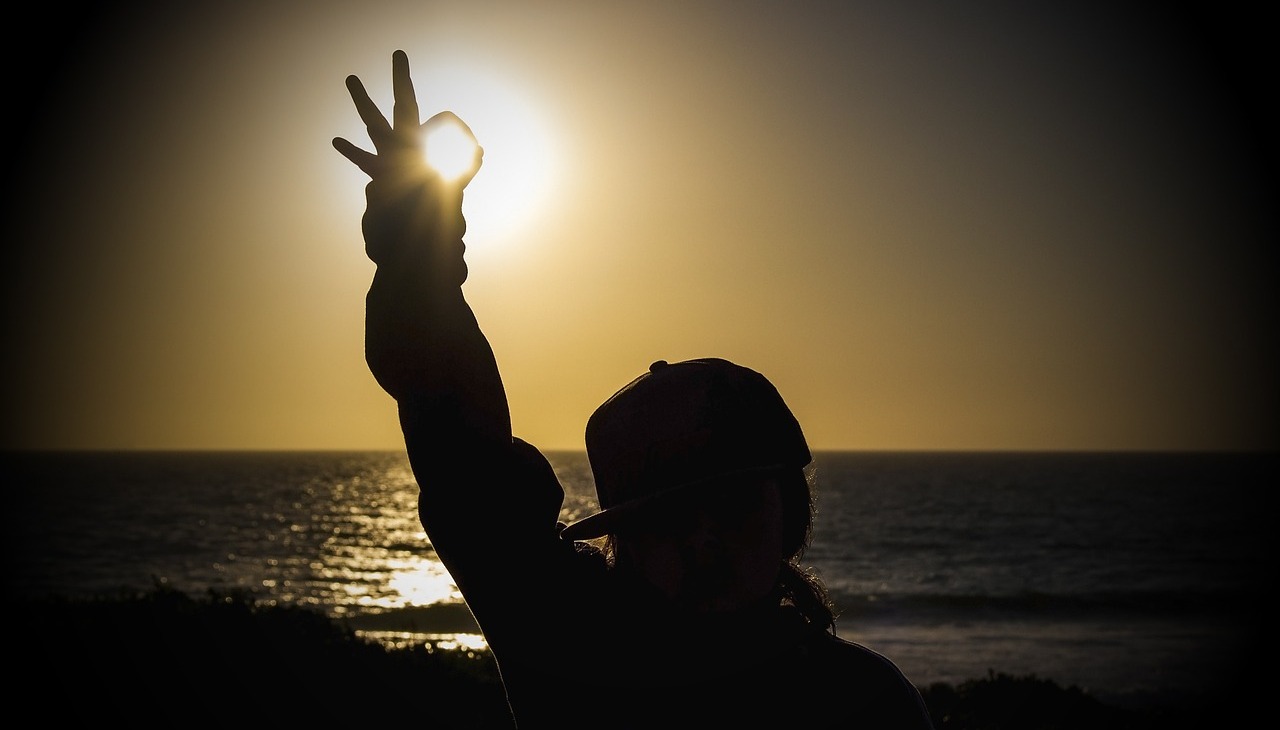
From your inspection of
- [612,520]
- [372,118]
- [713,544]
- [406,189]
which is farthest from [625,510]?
[372,118]

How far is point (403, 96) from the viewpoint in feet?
4.43

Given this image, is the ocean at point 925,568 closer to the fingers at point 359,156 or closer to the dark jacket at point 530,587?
the dark jacket at point 530,587

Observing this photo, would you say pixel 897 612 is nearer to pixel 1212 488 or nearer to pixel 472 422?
pixel 472 422

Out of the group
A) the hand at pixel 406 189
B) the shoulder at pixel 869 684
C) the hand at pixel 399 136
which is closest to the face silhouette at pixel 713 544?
the shoulder at pixel 869 684

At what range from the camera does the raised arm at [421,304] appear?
1.19 meters

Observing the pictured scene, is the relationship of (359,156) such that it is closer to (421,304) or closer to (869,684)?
(421,304)

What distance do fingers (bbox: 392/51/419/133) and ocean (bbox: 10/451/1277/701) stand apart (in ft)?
1.86

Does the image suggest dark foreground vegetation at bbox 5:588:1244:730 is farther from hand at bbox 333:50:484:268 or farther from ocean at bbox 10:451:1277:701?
hand at bbox 333:50:484:268

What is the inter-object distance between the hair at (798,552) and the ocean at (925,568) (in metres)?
0.44

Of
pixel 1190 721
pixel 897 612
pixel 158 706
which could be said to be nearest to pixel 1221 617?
pixel 897 612

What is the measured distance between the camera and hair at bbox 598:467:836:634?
54.5 inches

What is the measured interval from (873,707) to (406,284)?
0.85m

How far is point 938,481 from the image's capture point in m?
116

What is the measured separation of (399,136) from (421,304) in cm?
28
